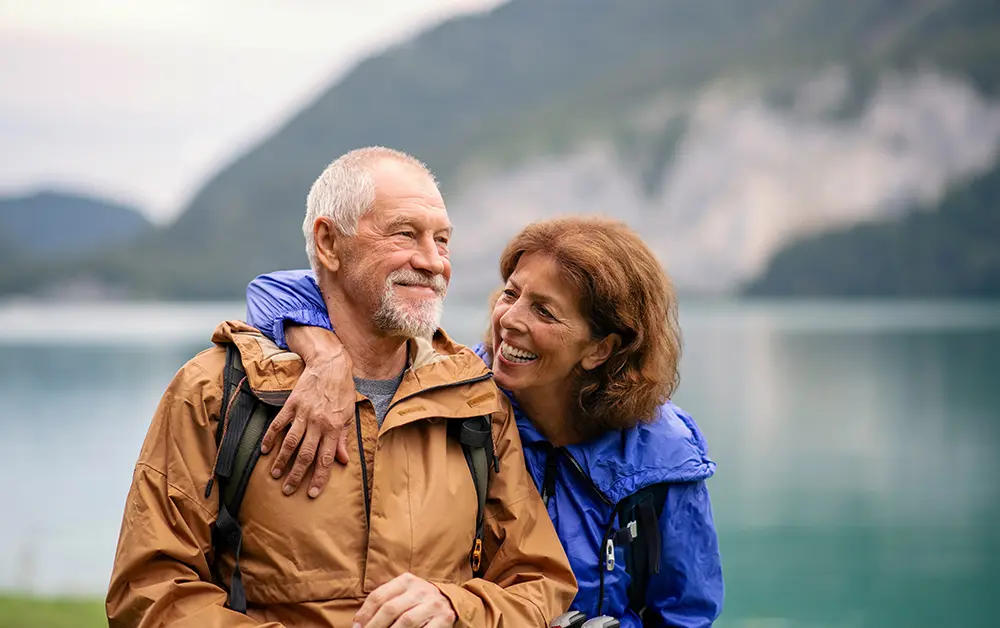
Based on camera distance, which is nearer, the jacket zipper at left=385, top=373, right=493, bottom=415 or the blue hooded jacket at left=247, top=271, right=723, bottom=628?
the jacket zipper at left=385, top=373, right=493, bottom=415

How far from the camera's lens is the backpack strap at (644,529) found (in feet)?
12.4

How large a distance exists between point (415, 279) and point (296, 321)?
0.43 m

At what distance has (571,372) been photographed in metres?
4.12

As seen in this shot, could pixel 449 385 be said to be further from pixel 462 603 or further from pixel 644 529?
pixel 644 529

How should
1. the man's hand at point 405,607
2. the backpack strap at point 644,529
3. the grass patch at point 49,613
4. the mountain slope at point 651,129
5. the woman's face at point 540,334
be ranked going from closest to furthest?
the man's hand at point 405,607 → the backpack strap at point 644,529 → the woman's face at point 540,334 → the grass patch at point 49,613 → the mountain slope at point 651,129

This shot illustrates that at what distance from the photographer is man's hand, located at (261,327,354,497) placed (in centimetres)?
319

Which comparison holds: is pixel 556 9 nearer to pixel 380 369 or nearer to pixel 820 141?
pixel 820 141

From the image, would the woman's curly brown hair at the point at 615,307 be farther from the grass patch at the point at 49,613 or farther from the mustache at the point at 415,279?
the grass patch at the point at 49,613

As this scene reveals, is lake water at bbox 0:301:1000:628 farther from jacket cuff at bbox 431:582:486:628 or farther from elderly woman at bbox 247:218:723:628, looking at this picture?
jacket cuff at bbox 431:582:486:628

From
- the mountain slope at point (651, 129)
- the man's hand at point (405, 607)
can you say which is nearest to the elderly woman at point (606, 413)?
the man's hand at point (405, 607)

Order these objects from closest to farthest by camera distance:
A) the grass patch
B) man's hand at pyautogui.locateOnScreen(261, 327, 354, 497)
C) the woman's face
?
Answer: man's hand at pyautogui.locateOnScreen(261, 327, 354, 497)
the woman's face
the grass patch

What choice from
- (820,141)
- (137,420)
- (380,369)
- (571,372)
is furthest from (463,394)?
(820,141)

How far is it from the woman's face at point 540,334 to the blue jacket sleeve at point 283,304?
2.49ft

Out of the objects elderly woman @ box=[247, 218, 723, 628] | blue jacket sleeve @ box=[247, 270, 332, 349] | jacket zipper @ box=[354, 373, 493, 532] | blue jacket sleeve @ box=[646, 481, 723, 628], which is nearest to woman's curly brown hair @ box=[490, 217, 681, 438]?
elderly woman @ box=[247, 218, 723, 628]
